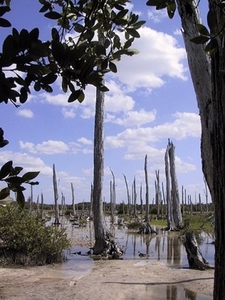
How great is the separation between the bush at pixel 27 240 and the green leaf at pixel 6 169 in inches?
407

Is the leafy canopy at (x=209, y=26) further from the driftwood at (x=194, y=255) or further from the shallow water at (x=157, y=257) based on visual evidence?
the driftwood at (x=194, y=255)

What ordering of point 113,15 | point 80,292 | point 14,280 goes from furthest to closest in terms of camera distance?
1. point 14,280
2. point 80,292
3. point 113,15

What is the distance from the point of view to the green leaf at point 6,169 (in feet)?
4.05

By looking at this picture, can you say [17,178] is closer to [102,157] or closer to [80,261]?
[80,261]

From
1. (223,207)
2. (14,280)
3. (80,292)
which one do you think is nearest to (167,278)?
(80,292)

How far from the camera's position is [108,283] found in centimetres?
901

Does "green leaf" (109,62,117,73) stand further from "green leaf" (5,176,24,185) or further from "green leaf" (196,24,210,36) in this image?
"green leaf" (5,176,24,185)

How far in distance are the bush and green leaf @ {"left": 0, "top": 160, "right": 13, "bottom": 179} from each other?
33.9ft

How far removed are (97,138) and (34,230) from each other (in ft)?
14.9

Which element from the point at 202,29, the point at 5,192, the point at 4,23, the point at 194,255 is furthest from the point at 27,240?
the point at 4,23

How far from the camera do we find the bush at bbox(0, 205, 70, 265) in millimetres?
11516

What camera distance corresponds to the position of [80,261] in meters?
13.0

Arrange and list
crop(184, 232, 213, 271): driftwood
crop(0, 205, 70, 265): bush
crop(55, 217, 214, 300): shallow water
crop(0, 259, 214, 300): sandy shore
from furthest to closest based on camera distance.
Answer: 1. crop(0, 205, 70, 265): bush
2. crop(184, 232, 213, 271): driftwood
3. crop(55, 217, 214, 300): shallow water
4. crop(0, 259, 214, 300): sandy shore

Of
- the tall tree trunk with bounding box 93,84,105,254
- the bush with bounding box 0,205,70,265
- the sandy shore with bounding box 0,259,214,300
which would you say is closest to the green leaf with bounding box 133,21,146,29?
the sandy shore with bounding box 0,259,214,300
